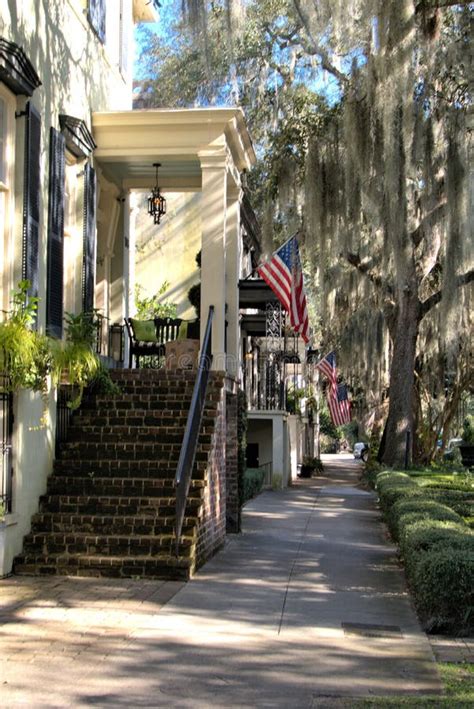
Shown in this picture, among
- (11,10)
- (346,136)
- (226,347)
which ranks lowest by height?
(226,347)

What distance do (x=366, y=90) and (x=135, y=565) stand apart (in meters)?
10.4

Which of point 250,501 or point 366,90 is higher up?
point 366,90

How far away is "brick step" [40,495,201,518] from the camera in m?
9.05

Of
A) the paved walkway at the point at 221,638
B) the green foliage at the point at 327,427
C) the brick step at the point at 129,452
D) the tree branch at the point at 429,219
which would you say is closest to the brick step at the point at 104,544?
the paved walkway at the point at 221,638

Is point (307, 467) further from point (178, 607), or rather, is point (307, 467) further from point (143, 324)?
point (178, 607)

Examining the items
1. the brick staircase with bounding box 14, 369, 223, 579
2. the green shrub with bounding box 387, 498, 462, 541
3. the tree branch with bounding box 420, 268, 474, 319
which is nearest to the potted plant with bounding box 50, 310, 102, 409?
the brick staircase with bounding box 14, 369, 223, 579

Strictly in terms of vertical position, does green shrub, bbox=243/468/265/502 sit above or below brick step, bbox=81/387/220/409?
below

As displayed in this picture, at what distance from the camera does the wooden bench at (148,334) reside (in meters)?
14.5

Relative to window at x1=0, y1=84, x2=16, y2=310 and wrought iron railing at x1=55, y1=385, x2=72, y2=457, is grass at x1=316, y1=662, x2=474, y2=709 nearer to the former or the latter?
window at x1=0, y1=84, x2=16, y2=310

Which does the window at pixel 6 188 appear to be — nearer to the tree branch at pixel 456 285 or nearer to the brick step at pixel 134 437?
the brick step at pixel 134 437

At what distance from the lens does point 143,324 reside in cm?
1447

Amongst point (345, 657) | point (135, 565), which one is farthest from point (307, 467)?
point (345, 657)

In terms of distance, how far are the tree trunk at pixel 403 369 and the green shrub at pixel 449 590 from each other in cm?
1339

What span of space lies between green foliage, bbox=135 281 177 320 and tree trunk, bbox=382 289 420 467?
546cm
